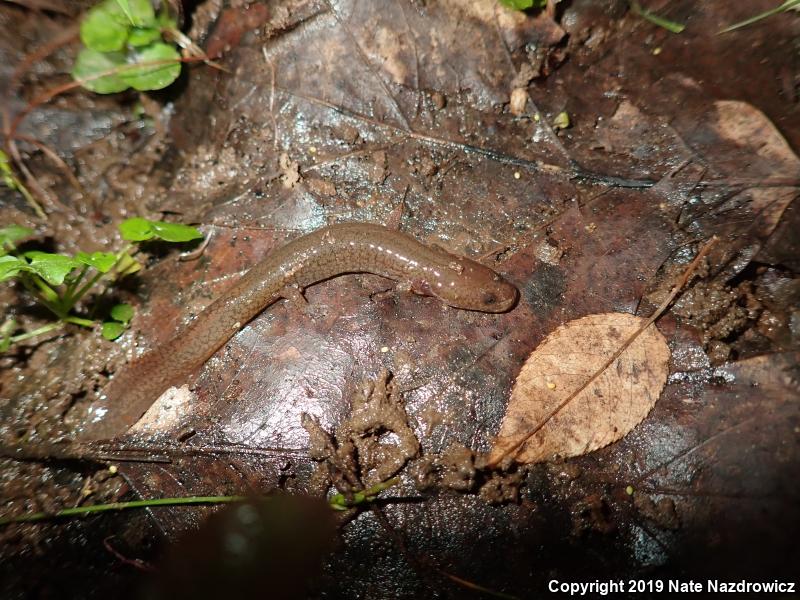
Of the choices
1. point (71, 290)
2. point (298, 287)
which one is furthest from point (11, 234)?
point (298, 287)

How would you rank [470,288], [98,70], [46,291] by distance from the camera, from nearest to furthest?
[470,288], [46,291], [98,70]

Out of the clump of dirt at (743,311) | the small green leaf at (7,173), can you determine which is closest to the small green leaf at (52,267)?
the small green leaf at (7,173)

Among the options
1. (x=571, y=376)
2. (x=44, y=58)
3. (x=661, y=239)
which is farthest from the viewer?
(x=44, y=58)

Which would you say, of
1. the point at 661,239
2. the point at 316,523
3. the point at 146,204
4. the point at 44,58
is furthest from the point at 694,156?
the point at 44,58

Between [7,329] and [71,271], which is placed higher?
[71,271]

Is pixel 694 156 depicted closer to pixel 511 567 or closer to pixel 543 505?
pixel 543 505

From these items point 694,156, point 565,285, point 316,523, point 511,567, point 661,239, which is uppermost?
point 694,156

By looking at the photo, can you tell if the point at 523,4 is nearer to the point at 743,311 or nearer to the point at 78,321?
the point at 743,311
